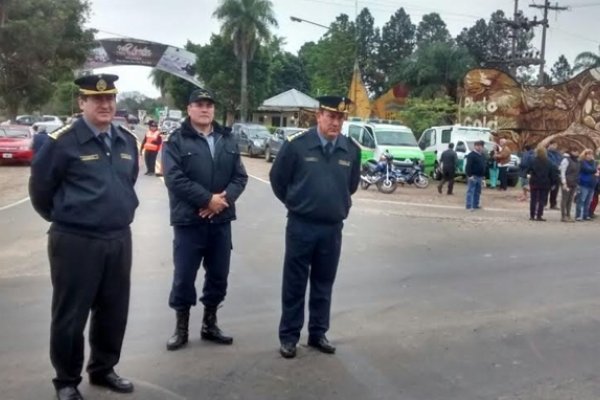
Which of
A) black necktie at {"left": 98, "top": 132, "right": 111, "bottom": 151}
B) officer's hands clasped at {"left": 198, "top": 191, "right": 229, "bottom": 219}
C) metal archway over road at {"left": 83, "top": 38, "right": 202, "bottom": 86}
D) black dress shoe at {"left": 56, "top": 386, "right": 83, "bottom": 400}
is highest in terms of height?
metal archway over road at {"left": 83, "top": 38, "right": 202, "bottom": 86}

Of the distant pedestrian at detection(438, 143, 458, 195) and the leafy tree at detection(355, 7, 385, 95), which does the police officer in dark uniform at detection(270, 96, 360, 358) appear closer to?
the distant pedestrian at detection(438, 143, 458, 195)

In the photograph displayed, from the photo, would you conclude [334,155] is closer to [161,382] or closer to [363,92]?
[161,382]

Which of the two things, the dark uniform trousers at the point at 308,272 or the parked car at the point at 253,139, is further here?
the parked car at the point at 253,139

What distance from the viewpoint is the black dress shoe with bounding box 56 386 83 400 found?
479 cm

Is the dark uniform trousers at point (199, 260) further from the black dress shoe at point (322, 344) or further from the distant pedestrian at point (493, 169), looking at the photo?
the distant pedestrian at point (493, 169)

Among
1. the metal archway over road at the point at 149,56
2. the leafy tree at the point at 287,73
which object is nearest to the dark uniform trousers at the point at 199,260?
the metal archway over road at the point at 149,56

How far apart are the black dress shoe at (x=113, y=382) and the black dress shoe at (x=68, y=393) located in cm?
26

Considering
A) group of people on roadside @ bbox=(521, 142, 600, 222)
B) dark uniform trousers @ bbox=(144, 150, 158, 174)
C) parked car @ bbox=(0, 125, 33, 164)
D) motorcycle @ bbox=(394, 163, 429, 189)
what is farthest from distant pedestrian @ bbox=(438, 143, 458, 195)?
parked car @ bbox=(0, 125, 33, 164)

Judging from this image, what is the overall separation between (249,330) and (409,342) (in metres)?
1.38

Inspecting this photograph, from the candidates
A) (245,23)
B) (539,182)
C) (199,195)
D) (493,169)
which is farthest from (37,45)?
(199,195)

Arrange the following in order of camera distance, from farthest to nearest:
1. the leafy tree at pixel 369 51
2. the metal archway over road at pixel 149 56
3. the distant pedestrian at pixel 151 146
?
the leafy tree at pixel 369 51, the metal archway over road at pixel 149 56, the distant pedestrian at pixel 151 146

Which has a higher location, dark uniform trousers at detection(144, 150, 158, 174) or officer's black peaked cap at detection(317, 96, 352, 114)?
officer's black peaked cap at detection(317, 96, 352, 114)

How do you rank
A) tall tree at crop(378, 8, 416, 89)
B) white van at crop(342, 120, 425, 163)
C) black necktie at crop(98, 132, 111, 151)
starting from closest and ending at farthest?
black necktie at crop(98, 132, 111, 151) → white van at crop(342, 120, 425, 163) → tall tree at crop(378, 8, 416, 89)

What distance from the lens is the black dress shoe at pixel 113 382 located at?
16.5 ft
